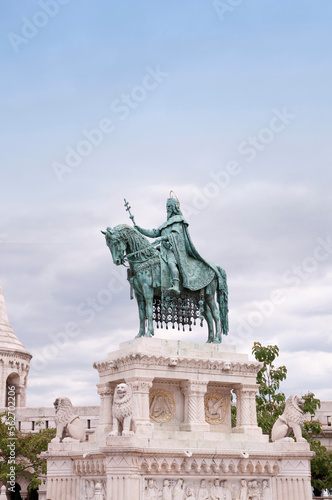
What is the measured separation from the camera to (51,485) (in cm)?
2150

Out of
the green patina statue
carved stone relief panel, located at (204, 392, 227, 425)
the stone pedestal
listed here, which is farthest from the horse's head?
carved stone relief panel, located at (204, 392, 227, 425)

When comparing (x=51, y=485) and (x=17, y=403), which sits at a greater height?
(x=17, y=403)

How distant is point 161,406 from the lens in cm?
2084

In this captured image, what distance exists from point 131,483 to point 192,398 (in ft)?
10.3

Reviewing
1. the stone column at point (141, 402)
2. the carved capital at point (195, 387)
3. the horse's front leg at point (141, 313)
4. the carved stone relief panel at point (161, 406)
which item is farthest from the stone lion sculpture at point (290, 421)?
the horse's front leg at point (141, 313)

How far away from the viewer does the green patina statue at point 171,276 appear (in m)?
21.3

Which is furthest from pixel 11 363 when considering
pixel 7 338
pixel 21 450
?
pixel 21 450

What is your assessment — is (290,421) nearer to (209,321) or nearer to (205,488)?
(205,488)

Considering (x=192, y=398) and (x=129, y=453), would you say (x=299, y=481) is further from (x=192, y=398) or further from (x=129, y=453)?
(x=129, y=453)

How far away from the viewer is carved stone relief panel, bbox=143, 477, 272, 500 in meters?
19.2

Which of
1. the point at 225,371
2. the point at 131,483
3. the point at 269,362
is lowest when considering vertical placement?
the point at 131,483

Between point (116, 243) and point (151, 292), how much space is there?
5.67ft

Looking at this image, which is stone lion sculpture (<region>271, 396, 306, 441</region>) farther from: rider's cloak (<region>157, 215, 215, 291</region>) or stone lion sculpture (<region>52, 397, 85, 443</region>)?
stone lion sculpture (<region>52, 397, 85, 443</region>)

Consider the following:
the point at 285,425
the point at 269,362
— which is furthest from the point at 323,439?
the point at 285,425
